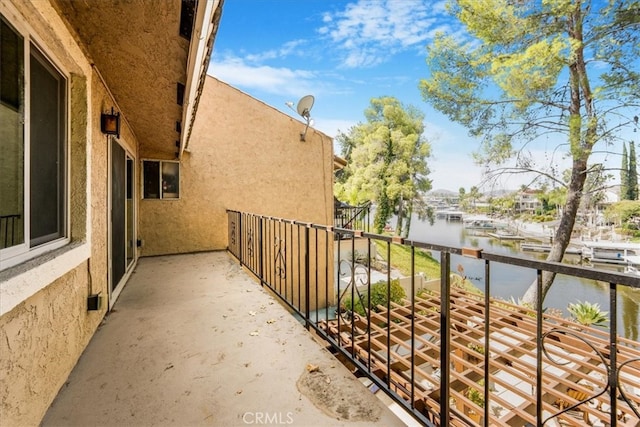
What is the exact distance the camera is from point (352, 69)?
3325 centimetres

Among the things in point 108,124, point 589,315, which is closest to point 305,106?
point 108,124

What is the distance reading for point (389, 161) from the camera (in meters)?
18.7

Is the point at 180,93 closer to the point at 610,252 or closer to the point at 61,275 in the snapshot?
the point at 61,275

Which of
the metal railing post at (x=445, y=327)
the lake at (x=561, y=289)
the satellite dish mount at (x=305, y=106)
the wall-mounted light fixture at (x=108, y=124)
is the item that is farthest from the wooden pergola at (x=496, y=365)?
the satellite dish mount at (x=305, y=106)

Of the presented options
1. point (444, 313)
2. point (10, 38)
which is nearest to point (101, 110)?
point (10, 38)

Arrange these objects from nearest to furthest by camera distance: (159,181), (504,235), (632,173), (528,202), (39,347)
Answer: (39,347) < (159,181) < (632,173) < (528,202) < (504,235)

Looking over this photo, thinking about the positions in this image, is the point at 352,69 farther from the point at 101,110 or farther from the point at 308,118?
the point at 101,110

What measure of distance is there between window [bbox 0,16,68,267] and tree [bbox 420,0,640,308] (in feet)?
35.6

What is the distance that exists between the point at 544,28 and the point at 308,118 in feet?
27.1

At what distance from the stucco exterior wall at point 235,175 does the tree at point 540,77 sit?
19.6ft

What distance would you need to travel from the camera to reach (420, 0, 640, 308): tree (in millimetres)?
8219

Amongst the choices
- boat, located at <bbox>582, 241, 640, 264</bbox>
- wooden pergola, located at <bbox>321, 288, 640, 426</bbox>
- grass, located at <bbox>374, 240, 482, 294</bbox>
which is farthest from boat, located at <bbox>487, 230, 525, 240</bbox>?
wooden pergola, located at <bbox>321, 288, 640, 426</bbox>

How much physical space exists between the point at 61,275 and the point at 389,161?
1839 cm

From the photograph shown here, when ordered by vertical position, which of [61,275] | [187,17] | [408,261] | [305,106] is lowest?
[408,261]
